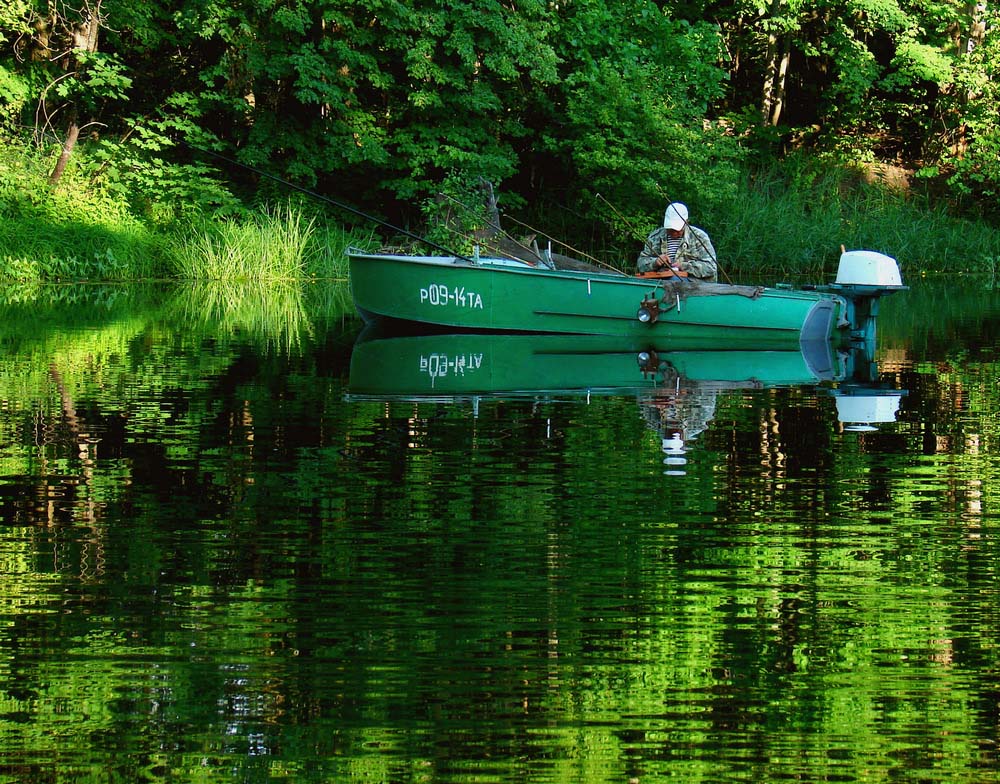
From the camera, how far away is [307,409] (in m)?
10.8

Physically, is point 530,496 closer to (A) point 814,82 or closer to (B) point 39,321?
(B) point 39,321

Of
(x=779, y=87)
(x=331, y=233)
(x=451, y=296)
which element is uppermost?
(x=779, y=87)

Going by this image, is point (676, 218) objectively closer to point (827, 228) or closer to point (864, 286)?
point (864, 286)

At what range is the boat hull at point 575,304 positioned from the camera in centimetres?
1625

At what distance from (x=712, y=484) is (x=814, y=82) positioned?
1152 inches

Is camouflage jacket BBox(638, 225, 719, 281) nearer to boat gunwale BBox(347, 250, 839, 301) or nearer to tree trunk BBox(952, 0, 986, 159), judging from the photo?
boat gunwale BBox(347, 250, 839, 301)

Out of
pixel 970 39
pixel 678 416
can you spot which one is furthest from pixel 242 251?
pixel 678 416

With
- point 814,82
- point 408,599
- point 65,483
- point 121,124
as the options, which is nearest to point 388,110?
point 121,124

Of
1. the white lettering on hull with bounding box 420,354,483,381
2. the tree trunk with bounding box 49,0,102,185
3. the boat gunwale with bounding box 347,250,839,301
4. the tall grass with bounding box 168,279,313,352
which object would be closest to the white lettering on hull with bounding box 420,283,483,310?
the boat gunwale with bounding box 347,250,839,301

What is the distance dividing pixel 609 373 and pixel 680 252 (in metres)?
3.06

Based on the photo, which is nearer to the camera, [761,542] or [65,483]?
[761,542]

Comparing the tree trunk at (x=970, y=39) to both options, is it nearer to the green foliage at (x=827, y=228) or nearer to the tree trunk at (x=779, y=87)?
the green foliage at (x=827, y=228)

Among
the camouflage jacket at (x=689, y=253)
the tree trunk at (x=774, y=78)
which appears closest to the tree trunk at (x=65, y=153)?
the camouflage jacket at (x=689, y=253)

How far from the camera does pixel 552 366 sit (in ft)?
46.6
